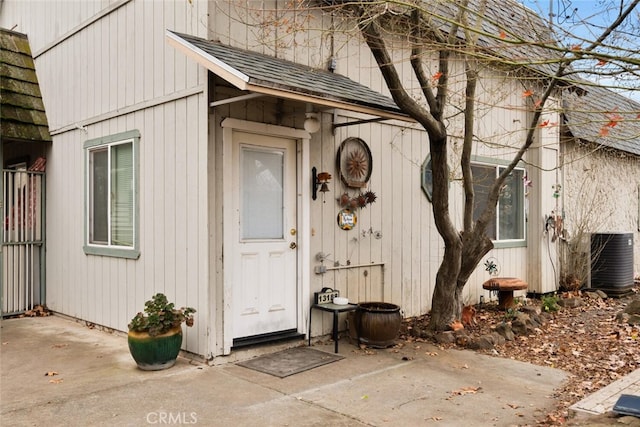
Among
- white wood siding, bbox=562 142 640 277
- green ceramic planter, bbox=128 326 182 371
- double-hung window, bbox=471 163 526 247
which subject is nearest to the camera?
green ceramic planter, bbox=128 326 182 371

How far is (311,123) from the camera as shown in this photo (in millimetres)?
5664

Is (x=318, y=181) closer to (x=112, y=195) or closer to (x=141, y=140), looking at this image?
(x=141, y=140)

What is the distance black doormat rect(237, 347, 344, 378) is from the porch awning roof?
2550mm

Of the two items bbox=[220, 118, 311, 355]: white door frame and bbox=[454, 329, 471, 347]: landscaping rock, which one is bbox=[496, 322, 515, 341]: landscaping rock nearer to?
bbox=[454, 329, 471, 347]: landscaping rock

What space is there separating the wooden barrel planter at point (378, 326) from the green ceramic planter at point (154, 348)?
6.70ft

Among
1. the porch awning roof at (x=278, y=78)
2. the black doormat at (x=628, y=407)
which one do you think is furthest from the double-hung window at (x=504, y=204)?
the black doormat at (x=628, y=407)

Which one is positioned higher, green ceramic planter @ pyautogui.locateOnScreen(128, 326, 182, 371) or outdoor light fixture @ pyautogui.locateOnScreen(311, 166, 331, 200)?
outdoor light fixture @ pyautogui.locateOnScreen(311, 166, 331, 200)

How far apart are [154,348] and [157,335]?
0.40 feet

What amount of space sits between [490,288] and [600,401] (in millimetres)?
3875

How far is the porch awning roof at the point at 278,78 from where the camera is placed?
171 inches

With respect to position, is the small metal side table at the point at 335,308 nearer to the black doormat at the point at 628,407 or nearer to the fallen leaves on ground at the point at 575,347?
the fallen leaves on ground at the point at 575,347

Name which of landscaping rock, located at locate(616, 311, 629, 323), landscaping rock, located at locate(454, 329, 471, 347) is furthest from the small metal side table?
landscaping rock, located at locate(616, 311, 629, 323)

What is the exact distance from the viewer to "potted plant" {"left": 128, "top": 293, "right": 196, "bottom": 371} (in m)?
4.77

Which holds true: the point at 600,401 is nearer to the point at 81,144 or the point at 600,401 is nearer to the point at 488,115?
the point at 488,115
